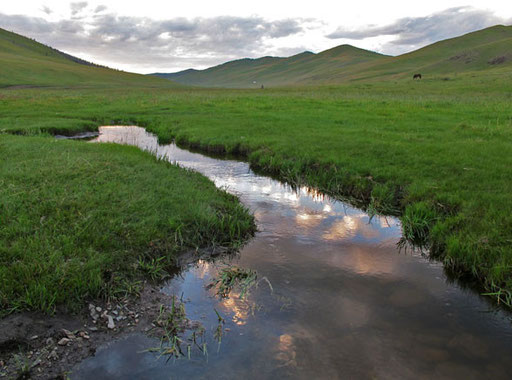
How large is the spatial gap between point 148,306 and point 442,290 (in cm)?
560

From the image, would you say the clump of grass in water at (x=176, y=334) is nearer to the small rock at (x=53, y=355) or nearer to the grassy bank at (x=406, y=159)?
the small rock at (x=53, y=355)

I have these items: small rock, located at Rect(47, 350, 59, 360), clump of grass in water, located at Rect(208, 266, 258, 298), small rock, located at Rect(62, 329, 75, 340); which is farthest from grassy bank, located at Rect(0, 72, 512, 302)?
small rock, located at Rect(47, 350, 59, 360)

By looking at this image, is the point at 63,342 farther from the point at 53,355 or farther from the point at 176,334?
the point at 176,334

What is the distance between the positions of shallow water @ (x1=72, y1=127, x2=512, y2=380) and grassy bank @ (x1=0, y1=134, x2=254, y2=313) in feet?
3.13

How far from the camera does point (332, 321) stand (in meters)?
6.49

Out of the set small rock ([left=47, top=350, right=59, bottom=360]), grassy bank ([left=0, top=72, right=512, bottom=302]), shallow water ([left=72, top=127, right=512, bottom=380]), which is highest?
grassy bank ([left=0, top=72, right=512, bottom=302])

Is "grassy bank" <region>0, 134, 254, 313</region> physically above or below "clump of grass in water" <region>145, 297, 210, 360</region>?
above

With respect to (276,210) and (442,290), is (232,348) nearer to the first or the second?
(442,290)

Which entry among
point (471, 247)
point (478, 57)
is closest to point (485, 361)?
point (471, 247)

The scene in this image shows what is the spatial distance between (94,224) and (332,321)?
5.38 m

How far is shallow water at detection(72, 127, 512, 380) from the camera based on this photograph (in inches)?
215

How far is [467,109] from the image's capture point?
30.1 meters

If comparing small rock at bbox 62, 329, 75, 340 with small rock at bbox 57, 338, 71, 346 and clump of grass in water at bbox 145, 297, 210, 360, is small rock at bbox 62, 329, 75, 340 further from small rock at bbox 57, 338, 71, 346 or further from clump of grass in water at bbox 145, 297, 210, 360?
clump of grass in water at bbox 145, 297, 210, 360

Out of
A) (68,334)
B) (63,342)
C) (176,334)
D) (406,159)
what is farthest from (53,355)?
(406,159)
